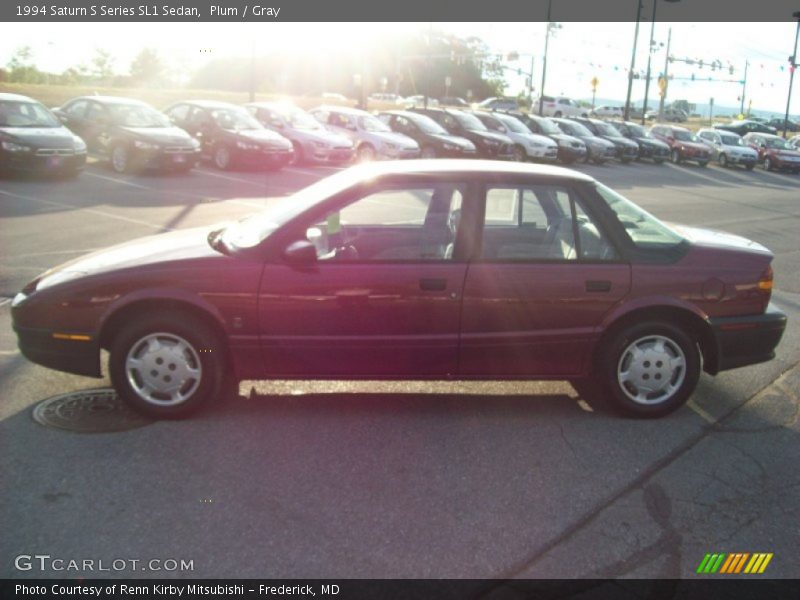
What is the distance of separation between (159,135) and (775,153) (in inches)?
1245

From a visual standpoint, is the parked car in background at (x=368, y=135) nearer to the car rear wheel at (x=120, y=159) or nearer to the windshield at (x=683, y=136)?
the car rear wheel at (x=120, y=159)

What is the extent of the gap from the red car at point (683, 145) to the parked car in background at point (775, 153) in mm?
3592

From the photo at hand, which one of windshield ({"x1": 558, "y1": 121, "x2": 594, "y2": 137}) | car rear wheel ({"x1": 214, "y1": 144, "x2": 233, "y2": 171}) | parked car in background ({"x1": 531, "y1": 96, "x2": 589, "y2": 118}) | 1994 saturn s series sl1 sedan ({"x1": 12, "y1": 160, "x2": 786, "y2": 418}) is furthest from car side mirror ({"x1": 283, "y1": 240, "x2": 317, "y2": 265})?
parked car in background ({"x1": 531, "y1": 96, "x2": 589, "y2": 118})

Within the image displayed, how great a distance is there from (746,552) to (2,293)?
6916 millimetres

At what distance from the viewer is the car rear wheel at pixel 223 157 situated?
20.3 meters

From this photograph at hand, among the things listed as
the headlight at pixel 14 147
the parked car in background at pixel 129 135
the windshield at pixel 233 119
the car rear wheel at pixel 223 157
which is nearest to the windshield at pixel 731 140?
the windshield at pixel 233 119

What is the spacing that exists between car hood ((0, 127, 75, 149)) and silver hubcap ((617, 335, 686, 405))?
13866 millimetres

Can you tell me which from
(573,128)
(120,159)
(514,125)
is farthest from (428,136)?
(120,159)

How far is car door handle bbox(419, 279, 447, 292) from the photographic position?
5020 mm

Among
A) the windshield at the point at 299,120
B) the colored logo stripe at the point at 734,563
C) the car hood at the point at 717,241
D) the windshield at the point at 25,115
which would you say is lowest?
the colored logo stripe at the point at 734,563

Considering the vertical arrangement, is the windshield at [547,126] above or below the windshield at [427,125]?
above

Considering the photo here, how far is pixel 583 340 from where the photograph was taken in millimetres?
5234

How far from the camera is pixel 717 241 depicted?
19.0 feet
